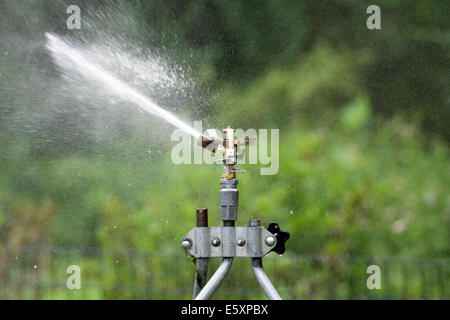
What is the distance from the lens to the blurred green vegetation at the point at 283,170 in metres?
5.30

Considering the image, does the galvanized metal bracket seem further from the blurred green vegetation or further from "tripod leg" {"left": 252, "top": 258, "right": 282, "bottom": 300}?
the blurred green vegetation

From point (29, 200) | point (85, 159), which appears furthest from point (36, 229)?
point (85, 159)

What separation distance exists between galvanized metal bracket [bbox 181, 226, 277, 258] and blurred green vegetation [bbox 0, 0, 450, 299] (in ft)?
9.52

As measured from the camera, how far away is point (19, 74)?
5586 millimetres

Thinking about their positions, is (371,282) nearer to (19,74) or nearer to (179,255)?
(179,255)

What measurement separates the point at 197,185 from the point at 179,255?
0.57 m

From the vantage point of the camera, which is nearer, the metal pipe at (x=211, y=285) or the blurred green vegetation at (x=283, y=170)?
the metal pipe at (x=211, y=285)

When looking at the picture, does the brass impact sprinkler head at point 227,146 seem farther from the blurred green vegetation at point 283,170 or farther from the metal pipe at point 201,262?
the blurred green vegetation at point 283,170

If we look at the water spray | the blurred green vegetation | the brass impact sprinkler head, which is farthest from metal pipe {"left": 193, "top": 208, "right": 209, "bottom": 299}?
the blurred green vegetation

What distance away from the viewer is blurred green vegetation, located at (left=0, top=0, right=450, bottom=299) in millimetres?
5301

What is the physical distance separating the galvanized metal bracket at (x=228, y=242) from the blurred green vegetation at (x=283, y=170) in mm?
2900

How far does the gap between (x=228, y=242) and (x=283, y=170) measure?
125 inches

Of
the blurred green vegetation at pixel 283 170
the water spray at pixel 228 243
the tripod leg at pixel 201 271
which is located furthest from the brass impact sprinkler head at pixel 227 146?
the blurred green vegetation at pixel 283 170

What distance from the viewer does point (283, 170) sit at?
548cm
